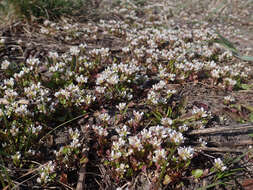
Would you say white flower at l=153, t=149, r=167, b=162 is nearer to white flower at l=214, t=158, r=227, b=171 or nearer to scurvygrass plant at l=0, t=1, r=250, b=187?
scurvygrass plant at l=0, t=1, r=250, b=187

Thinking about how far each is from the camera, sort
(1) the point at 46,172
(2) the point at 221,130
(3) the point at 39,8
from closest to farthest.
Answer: (1) the point at 46,172
(2) the point at 221,130
(3) the point at 39,8

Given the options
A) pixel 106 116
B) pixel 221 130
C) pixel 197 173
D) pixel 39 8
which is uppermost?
pixel 39 8

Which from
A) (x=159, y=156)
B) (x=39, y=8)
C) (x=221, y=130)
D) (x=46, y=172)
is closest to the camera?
(x=46, y=172)

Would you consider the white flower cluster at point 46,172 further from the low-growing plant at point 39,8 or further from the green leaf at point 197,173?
the low-growing plant at point 39,8

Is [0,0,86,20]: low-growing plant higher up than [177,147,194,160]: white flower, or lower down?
higher up

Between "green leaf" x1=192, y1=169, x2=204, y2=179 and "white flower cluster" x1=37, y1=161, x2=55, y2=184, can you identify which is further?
"green leaf" x1=192, y1=169, x2=204, y2=179

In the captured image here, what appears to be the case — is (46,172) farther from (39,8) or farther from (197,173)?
(39,8)

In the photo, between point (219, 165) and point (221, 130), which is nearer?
point (219, 165)

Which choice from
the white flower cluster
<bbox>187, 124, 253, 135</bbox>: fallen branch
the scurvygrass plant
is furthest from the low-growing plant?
<bbox>187, 124, 253, 135</bbox>: fallen branch

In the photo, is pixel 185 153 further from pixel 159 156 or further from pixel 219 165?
pixel 219 165

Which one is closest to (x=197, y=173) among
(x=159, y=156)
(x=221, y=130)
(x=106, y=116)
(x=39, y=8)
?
(x=159, y=156)

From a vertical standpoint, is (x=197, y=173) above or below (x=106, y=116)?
below

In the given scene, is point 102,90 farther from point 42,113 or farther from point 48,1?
point 48,1
